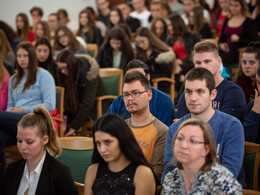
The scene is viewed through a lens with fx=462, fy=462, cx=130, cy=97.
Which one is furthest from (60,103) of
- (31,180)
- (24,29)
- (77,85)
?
(24,29)

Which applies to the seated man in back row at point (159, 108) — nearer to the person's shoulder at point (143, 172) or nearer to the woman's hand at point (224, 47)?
the person's shoulder at point (143, 172)

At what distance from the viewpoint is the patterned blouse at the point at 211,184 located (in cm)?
192

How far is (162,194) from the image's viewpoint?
2.10 m

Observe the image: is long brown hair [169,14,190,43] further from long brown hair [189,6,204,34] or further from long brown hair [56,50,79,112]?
long brown hair [56,50,79,112]

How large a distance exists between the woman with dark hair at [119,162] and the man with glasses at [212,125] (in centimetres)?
20

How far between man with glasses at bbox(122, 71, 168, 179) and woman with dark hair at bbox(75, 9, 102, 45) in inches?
192

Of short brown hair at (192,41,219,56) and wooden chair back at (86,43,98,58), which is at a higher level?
wooden chair back at (86,43,98,58)

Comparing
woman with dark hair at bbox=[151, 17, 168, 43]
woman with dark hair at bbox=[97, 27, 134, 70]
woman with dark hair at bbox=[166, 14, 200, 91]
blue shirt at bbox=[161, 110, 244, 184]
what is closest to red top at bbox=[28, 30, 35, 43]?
woman with dark hair at bbox=[97, 27, 134, 70]

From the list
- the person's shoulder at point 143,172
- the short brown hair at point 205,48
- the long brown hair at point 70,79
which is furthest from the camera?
the long brown hair at point 70,79

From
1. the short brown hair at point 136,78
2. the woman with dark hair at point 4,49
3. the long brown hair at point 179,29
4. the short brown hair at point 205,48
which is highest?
the long brown hair at point 179,29

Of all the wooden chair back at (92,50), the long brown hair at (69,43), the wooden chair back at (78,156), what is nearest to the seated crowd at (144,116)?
the wooden chair back at (78,156)

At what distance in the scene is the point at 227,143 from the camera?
2.37m

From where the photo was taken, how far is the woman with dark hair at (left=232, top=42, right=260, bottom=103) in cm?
358

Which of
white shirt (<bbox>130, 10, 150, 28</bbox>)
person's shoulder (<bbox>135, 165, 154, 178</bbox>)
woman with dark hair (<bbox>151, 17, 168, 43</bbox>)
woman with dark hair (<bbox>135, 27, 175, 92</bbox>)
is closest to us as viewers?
person's shoulder (<bbox>135, 165, 154, 178</bbox>)
